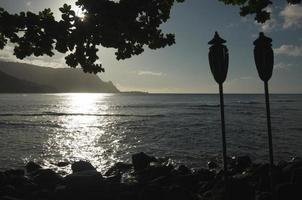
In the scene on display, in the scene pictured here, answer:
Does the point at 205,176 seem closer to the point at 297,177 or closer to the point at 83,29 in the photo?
the point at 297,177

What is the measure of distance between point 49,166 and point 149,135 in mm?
16622

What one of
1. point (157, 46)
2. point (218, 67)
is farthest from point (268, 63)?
point (157, 46)

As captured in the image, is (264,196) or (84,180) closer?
(264,196)

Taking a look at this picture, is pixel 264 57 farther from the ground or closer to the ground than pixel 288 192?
farther from the ground

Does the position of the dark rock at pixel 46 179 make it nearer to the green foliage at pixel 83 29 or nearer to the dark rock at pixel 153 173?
the dark rock at pixel 153 173

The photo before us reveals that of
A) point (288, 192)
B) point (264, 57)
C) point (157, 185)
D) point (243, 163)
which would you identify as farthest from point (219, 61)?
point (243, 163)

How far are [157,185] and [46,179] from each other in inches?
218

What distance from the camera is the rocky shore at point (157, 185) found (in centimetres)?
1138

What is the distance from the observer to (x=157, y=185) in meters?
14.4

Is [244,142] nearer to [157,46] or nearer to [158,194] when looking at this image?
[158,194]

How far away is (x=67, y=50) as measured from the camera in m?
6.13

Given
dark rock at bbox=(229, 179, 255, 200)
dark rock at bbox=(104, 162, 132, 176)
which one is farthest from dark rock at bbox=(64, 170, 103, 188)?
dark rock at bbox=(104, 162, 132, 176)

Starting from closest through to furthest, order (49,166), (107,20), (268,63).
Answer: (107,20), (268,63), (49,166)

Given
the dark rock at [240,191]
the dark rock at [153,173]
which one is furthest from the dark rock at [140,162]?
the dark rock at [240,191]
